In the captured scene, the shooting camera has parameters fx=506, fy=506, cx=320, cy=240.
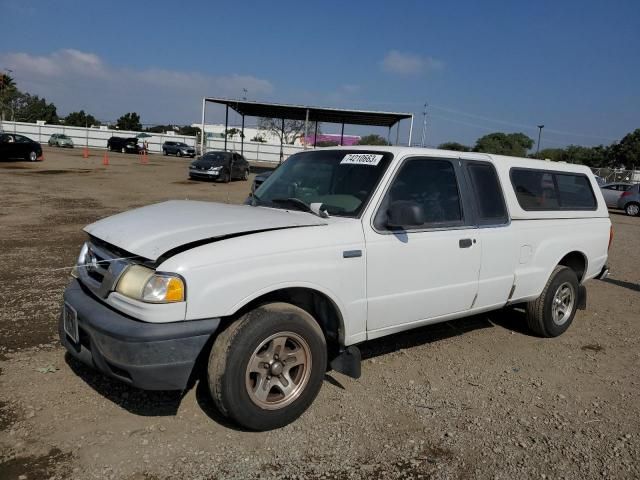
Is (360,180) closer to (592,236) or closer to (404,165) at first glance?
(404,165)

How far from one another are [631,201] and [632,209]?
0.37 metres

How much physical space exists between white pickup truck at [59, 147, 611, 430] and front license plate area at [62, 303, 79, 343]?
14 millimetres

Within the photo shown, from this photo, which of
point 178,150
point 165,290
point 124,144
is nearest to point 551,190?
point 165,290

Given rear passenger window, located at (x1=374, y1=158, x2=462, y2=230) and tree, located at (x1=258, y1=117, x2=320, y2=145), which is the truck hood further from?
tree, located at (x1=258, y1=117, x2=320, y2=145)

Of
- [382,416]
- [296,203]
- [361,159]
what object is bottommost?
[382,416]

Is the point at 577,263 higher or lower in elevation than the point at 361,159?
lower

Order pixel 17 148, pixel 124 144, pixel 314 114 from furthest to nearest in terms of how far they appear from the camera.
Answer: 1. pixel 124 144
2. pixel 314 114
3. pixel 17 148

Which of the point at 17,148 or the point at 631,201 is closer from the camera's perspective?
the point at 631,201

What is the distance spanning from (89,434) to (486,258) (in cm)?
324

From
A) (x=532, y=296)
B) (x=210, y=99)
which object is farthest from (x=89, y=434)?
(x=210, y=99)

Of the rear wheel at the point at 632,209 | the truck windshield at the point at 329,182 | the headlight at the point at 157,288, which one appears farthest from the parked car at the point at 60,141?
the headlight at the point at 157,288

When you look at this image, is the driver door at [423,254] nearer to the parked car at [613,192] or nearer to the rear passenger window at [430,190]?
the rear passenger window at [430,190]

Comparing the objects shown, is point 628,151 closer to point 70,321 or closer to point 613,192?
point 613,192

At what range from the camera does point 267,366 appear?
3170mm
